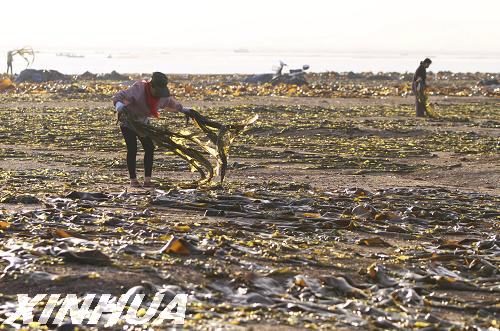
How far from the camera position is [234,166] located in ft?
48.2

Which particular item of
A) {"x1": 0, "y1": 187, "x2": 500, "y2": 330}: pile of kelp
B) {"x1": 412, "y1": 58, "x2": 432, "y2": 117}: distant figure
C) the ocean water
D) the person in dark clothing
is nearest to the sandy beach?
{"x1": 0, "y1": 187, "x2": 500, "y2": 330}: pile of kelp

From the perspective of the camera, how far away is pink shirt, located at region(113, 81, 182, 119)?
1134 centimetres

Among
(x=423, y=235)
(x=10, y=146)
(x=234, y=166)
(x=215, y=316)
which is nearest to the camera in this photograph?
(x=215, y=316)

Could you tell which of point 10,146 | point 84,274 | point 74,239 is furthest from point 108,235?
point 10,146

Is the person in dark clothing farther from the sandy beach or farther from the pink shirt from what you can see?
the sandy beach

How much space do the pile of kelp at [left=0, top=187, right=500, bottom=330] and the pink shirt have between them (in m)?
1.02

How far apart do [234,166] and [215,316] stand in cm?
875

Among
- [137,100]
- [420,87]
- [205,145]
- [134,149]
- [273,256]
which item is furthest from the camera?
[420,87]

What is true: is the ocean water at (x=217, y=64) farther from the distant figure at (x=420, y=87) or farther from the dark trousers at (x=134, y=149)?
the dark trousers at (x=134, y=149)

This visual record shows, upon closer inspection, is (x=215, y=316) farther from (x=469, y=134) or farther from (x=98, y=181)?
(x=469, y=134)

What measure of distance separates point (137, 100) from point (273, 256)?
422cm

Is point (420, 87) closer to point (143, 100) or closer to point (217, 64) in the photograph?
point (143, 100)

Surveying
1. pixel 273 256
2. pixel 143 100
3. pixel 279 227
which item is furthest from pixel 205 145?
pixel 273 256

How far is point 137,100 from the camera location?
37.3 ft
